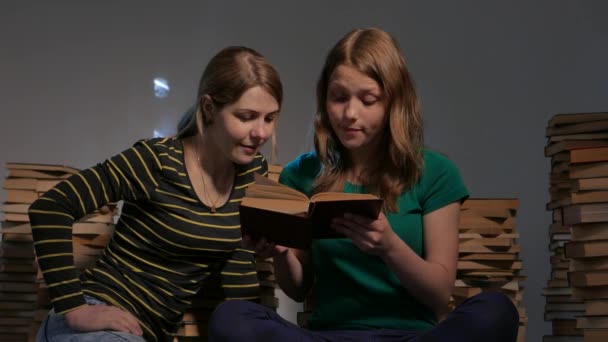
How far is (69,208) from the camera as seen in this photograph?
2.19m

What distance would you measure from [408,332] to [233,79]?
86cm

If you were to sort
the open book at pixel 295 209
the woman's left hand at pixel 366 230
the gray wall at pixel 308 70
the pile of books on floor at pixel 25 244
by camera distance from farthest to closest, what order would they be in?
the gray wall at pixel 308 70
the pile of books on floor at pixel 25 244
the woman's left hand at pixel 366 230
the open book at pixel 295 209

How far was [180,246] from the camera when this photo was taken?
2.27 meters

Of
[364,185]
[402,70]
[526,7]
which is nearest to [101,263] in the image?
[364,185]

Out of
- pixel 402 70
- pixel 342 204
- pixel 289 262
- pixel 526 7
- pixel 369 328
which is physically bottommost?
pixel 369 328

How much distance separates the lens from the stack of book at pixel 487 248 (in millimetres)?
2785

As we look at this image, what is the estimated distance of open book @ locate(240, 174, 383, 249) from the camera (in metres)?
1.84

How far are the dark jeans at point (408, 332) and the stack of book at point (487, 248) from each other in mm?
786

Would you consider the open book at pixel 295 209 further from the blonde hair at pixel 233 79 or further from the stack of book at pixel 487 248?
the stack of book at pixel 487 248

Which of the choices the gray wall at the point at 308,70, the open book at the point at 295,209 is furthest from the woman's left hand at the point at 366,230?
the gray wall at the point at 308,70

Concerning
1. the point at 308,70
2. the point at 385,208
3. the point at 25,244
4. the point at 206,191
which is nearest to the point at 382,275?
the point at 385,208

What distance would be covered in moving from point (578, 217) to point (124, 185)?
4.58ft

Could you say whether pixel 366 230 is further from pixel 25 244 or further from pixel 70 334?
pixel 25 244

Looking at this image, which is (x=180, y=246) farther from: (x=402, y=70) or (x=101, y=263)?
(x=402, y=70)
